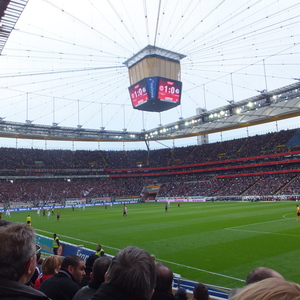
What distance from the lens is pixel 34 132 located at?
68500mm

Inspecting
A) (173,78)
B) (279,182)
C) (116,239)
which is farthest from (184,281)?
(279,182)

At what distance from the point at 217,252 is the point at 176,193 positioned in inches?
2348

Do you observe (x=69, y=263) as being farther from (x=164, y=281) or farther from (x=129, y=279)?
(x=129, y=279)

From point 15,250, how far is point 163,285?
7.08 feet

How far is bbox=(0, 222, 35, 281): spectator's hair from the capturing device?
7.31 ft

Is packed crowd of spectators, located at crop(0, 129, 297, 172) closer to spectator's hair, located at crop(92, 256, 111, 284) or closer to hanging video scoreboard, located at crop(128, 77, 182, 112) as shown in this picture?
hanging video scoreboard, located at crop(128, 77, 182, 112)

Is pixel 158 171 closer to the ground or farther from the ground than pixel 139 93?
closer to the ground

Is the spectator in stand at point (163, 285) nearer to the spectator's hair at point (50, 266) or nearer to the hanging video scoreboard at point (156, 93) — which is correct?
the spectator's hair at point (50, 266)

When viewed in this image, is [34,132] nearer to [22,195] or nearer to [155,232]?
[22,195]

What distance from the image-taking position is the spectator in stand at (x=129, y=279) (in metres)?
2.38

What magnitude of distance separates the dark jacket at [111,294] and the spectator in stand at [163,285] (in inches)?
54.0

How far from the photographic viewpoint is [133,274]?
8.02ft

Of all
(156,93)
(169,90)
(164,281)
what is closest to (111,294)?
(164,281)

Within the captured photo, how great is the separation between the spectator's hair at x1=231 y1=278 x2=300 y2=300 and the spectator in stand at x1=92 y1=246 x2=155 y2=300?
1.21m
